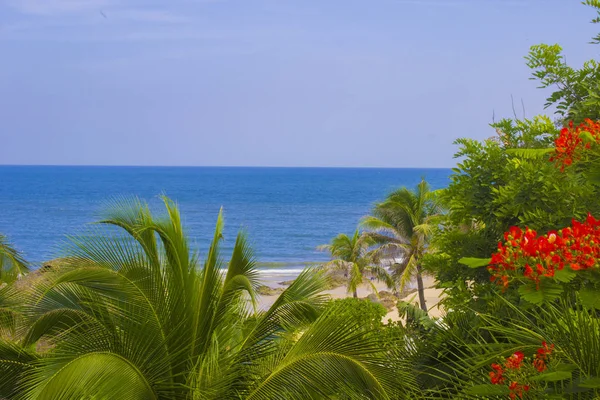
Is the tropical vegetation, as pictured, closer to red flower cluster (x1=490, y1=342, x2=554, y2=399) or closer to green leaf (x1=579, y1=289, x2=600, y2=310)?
red flower cluster (x1=490, y1=342, x2=554, y2=399)

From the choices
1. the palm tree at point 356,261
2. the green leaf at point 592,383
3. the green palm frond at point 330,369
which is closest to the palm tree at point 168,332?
the green palm frond at point 330,369

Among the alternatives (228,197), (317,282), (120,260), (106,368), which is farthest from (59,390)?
(228,197)

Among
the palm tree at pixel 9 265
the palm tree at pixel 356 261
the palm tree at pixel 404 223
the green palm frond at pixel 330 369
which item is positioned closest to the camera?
the green palm frond at pixel 330 369

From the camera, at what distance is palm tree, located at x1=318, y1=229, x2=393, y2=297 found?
28.2m

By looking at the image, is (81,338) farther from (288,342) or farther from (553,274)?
(553,274)

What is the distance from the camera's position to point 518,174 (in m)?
6.90

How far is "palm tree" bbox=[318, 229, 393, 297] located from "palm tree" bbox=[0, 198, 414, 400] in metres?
19.8

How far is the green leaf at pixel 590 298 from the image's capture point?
2688 mm

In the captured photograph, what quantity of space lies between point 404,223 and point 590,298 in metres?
25.2

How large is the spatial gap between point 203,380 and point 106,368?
3.24 feet

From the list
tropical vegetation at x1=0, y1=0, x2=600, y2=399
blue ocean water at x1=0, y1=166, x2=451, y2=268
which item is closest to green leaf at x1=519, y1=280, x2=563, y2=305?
tropical vegetation at x1=0, y1=0, x2=600, y2=399

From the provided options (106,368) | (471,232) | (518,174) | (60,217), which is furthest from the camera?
(60,217)

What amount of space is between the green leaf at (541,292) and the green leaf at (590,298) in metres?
0.09

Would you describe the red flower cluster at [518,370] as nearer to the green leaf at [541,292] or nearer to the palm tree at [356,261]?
the green leaf at [541,292]
